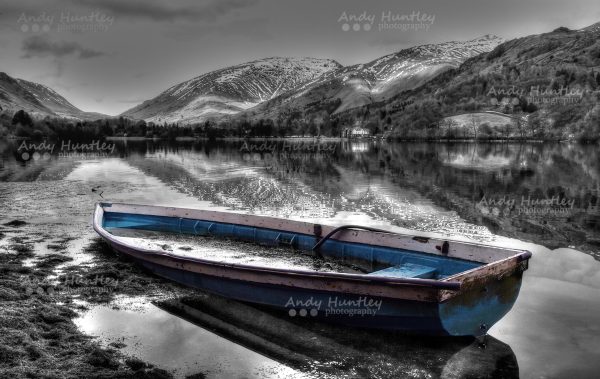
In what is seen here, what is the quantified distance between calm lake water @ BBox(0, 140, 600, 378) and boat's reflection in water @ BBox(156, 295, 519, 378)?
0.04 metres

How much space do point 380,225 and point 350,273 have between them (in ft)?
37.5

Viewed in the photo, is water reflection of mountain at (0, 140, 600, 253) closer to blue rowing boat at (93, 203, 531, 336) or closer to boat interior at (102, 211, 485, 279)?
boat interior at (102, 211, 485, 279)

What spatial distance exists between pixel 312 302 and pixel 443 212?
61.2 ft

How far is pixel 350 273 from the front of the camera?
13914 mm

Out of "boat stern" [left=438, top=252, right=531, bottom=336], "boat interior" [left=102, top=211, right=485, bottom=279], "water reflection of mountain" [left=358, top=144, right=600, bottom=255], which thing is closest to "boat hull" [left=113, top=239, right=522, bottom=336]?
"boat stern" [left=438, top=252, right=531, bottom=336]

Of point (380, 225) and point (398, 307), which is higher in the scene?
point (398, 307)

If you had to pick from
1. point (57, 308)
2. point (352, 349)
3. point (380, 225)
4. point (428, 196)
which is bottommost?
point (352, 349)

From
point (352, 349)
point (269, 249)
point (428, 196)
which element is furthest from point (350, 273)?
point (428, 196)

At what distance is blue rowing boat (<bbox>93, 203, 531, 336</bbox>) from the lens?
1115 centimetres

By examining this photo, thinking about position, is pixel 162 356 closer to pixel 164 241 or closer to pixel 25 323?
pixel 25 323

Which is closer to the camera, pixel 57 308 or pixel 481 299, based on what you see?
pixel 481 299

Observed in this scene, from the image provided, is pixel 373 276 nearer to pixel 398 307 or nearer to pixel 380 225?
pixel 398 307

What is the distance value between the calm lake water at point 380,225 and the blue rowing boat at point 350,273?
1.94 feet

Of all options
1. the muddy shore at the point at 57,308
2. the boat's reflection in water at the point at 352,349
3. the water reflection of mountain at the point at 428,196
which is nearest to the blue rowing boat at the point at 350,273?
the boat's reflection in water at the point at 352,349
